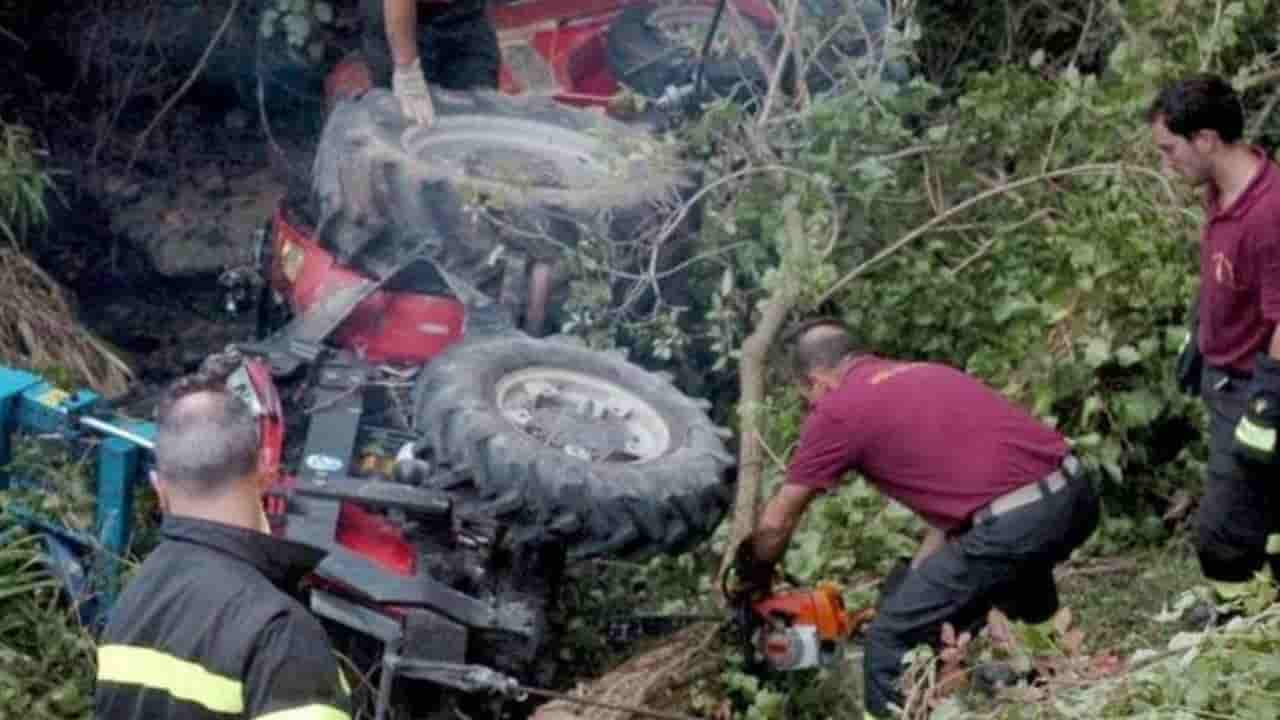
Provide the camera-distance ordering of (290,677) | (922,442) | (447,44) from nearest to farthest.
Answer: (290,677) < (922,442) < (447,44)

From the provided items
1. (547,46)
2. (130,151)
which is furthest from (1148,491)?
(130,151)

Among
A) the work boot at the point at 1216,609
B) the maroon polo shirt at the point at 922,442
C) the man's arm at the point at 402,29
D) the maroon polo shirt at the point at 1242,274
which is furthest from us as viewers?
the man's arm at the point at 402,29

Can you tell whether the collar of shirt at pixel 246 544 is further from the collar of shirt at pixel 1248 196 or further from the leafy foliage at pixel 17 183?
the leafy foliage at pixel 17 183

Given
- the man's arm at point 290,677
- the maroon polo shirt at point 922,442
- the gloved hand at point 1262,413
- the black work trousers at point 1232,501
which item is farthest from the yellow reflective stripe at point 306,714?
the black work trousers at point 1232,501

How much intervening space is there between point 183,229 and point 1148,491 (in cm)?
437

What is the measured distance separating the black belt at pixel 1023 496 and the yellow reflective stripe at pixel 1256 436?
48 cm

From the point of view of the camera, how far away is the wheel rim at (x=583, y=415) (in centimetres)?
592

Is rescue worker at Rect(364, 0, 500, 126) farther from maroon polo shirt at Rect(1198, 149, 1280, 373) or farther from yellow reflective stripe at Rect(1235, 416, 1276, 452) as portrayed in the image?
yellow reflective stripe at Rect(1235, 416, 1276, 452)

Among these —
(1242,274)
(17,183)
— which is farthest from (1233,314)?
(17,183)

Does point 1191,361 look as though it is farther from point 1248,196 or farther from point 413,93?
point 413,93

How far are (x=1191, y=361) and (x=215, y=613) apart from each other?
340 centimetres

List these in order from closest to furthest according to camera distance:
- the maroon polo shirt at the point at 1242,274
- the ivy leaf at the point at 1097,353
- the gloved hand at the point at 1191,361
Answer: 1. the maroon polo shirt at the point at 1242,274
2. the gloved hand at the point at 1191,361
3. the ivy leaf at the point at 1097,353

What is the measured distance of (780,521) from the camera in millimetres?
5656

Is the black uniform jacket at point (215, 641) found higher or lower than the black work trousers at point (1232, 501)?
higher
